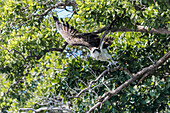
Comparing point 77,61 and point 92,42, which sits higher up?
point 92,42

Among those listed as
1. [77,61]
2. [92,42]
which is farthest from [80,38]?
[77,61]

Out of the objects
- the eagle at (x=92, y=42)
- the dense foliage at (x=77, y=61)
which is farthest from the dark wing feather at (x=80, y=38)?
the dense foliage at (x=77, y=61)

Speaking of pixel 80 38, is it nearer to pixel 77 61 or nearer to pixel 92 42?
pixel 92 42

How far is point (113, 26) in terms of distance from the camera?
5605mm

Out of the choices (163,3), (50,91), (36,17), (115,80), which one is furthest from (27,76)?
(163,3)

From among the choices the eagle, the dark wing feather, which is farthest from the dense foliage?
the eagle

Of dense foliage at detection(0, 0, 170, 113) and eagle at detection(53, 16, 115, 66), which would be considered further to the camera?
dense foliage at detection(0, 0, 170, 113)

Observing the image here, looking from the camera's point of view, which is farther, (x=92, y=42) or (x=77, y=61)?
(x=77, y=61)

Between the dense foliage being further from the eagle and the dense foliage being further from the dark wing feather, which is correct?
the eagle

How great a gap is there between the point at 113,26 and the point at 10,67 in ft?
7.62

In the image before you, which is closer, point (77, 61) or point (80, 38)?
point (80, 38)

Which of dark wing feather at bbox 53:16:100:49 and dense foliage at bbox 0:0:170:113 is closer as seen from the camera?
dark wing feather at bbox 53:16:100:49

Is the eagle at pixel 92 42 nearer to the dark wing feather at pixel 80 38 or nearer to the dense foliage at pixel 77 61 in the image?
the dark wing feather at pixel 80 38

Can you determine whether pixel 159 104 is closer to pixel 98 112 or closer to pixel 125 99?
pixel 125 99
